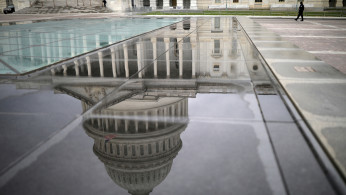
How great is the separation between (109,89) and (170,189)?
289cm

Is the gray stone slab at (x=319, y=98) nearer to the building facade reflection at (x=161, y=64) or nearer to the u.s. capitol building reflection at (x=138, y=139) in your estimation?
the building facade reflection at (x=161, y=64)

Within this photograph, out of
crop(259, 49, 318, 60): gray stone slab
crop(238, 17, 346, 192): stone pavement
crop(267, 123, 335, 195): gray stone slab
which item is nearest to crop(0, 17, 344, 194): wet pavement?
crop(267, 123, 335, 195): gray stone slab

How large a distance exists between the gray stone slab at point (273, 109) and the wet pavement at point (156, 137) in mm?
13

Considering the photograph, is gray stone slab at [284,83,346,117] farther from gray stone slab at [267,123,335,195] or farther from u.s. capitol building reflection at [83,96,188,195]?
u.s. capitol building reflection at [83,96,188,195]

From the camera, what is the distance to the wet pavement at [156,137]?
2385 millimetres

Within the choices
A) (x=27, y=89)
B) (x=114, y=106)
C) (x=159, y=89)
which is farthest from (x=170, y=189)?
(x=27, y=89)

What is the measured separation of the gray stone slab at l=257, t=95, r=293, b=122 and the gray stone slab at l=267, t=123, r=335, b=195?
0.26 m

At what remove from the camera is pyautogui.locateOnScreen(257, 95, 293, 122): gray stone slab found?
3.73 m

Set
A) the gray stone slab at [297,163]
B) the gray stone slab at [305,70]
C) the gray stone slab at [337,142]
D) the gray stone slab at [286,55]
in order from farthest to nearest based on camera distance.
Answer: the gray stone slab at [286,55] → the gray stone slab at [305,70] → the gray stone slab at [337,142] → the gray stone slab at [297,163]

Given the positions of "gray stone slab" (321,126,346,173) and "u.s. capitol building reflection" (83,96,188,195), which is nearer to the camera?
"u.s. capitol building reflection" (83,96,188,195)

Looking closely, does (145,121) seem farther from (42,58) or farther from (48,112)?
(42,58)

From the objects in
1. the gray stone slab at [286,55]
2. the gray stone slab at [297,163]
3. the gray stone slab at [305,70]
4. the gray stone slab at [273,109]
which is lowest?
the gray stone slab at [297,163]

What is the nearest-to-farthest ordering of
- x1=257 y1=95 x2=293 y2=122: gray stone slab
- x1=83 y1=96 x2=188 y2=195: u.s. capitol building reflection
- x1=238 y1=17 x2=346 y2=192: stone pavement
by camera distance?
x1=83 y1=96 x2=188 y2=195: u.s. capitol building reflection
x1=238 y1=17 x2=346 y2=192: stone pavement
x1=257 y1=95 x2=293 y2=122: gray stone slab

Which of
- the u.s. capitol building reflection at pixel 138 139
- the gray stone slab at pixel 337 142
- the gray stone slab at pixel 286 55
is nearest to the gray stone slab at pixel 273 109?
the gray stone slab at pixel 337 142
